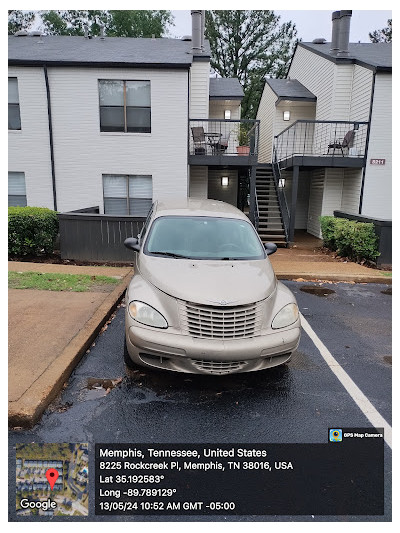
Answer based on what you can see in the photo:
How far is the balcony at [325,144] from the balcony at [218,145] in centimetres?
153

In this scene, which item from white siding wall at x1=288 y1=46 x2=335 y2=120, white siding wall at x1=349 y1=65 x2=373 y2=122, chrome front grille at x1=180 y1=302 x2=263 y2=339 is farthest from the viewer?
white siding wall at x1=288 y1=46 x2=335 y2=120

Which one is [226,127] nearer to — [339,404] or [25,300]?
[25,300]

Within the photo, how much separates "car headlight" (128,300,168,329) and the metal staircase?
9.29m

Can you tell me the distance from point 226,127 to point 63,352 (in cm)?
1293

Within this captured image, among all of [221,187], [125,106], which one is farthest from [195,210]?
[221,187]

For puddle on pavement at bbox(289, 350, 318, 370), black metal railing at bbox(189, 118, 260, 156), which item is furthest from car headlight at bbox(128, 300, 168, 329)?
black metal railing at bbox(189, 118, 260, 156)

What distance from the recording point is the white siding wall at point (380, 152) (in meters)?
11.8

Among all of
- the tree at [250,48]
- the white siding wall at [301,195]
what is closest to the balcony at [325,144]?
the white siding wall at [301,195]

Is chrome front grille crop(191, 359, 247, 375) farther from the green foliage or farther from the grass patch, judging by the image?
the green foliage

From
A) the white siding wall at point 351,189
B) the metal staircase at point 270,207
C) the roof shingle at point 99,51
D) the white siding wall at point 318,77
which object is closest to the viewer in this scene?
the roof shingle at point 99,51

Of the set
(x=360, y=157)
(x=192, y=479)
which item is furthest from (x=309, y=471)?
(x=360, y=157)

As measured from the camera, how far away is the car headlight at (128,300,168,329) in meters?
3.60

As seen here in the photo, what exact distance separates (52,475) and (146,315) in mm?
1556

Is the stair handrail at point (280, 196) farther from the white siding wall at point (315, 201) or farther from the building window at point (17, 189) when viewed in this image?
the building window at point (17, 189)
